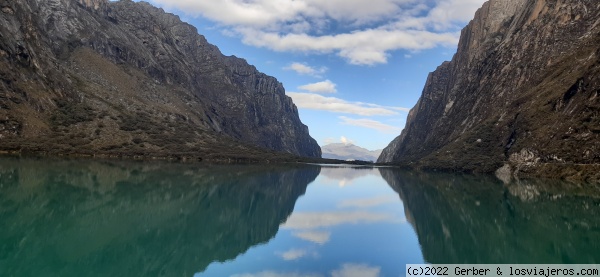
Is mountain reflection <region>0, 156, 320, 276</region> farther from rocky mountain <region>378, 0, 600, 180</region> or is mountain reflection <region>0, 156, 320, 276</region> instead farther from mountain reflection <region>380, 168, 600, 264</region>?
rocky mountain <region>378, 0, 600, 180</region>

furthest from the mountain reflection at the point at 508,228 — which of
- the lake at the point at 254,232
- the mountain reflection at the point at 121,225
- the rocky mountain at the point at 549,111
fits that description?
the rocky mountain at the point at 549,111

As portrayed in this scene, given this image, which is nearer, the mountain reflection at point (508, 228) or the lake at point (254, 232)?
the lake at point (254, 232)

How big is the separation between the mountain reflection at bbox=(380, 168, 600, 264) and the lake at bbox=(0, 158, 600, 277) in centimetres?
13

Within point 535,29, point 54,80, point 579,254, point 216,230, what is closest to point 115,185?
point 216,230

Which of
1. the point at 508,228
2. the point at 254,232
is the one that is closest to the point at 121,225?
the point at 254,232

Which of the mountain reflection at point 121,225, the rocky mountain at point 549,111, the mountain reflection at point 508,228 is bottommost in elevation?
the mountain reflection at point 121,225

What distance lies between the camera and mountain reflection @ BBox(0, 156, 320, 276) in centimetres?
2377

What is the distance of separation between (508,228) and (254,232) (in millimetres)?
25869

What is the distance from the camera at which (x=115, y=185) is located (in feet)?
206

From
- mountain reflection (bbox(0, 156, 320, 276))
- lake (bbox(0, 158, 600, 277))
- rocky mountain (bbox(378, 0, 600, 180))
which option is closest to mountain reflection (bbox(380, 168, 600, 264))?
lake (bbox(0, 158, 600, 277))

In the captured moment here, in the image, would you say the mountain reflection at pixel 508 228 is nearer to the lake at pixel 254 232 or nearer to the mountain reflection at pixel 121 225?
the lake at pixel 254 232

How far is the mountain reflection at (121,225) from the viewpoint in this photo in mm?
23766

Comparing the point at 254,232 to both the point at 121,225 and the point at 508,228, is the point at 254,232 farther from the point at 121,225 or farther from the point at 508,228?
the point at 508,228

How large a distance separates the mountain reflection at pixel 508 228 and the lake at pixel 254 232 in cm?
13
